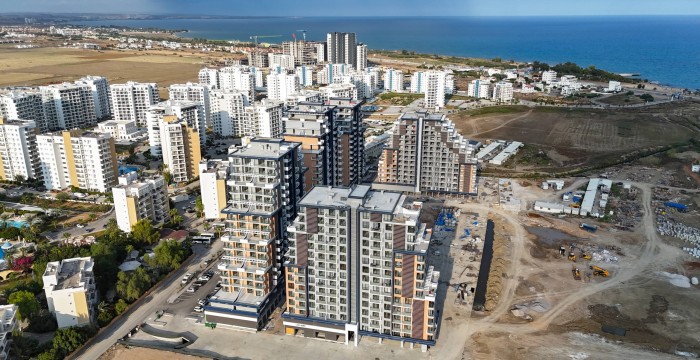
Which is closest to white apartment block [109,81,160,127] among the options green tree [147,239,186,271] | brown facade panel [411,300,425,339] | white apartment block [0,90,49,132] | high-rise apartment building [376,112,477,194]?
white apartment block [0,90,49,132]

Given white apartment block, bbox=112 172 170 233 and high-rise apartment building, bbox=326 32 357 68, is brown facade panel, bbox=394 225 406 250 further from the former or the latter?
high-rise apartment building, bbox=326 32 357 68

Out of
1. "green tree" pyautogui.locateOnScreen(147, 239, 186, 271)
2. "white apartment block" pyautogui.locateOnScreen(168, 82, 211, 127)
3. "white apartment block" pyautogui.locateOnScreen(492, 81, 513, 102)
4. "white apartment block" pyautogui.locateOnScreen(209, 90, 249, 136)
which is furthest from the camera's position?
"white apartment block" pyautogui.locateOnScreen(492, 81, 513, 102)

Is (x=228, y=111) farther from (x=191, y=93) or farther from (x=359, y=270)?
(x=359, y=270)

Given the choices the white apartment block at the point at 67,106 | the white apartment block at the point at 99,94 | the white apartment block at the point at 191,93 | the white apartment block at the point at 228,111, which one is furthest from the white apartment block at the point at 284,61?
the white apartment block at the point at 67,106

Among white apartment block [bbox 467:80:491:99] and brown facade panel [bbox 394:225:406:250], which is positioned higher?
brown facade panel [bbox 394:225:406:250]

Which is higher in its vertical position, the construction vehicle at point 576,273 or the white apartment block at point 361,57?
the white apartment block at point 361,57

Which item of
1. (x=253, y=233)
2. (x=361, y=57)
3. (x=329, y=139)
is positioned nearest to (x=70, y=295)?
(x=253, y=233)

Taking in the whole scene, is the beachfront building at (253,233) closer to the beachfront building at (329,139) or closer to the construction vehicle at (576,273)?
the beachfront building at (329,139)
